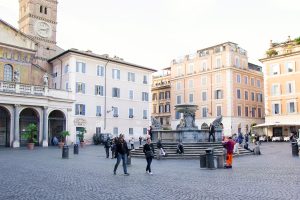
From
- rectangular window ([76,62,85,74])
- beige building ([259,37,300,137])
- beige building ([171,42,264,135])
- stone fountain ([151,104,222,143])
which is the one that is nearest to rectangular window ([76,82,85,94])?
rectangular window ([76,62,85,74])

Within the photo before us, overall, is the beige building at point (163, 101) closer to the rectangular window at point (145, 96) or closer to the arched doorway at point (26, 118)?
the rectangular window at point (145, 96)

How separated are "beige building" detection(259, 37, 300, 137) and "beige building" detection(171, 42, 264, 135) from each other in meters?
6.55

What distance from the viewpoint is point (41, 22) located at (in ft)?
194

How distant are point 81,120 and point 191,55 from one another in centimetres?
2896

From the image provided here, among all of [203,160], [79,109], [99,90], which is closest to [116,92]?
[99,90]

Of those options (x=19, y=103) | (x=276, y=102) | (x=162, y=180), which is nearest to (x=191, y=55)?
(x=276, y=102)

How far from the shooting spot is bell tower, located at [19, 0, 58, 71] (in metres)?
57.5

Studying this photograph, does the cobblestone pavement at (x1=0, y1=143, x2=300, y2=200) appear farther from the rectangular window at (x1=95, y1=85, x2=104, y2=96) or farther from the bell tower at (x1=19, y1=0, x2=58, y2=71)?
the bell tower at (x1=19, y1=0, x2=58, y2=71)

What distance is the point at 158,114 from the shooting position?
72.3 meters

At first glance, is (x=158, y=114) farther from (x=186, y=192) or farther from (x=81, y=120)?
(x=186, y=192)

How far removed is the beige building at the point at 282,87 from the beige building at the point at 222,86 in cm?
655

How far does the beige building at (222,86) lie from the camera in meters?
58.7

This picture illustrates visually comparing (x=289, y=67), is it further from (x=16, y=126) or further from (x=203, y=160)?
(x=203, y=160)

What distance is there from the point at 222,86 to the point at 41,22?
→ 32.8 m
